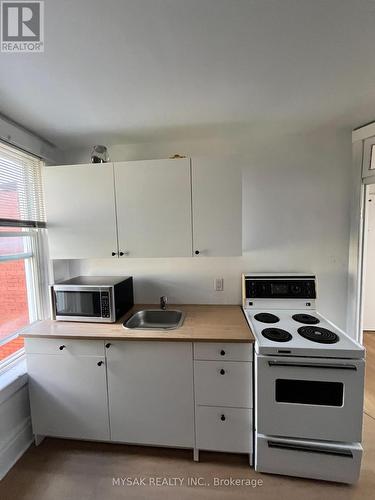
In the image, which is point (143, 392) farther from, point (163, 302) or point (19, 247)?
point (19, 247)

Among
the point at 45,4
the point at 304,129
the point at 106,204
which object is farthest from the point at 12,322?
the point at 304,129

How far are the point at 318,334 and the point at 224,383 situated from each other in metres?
0.71

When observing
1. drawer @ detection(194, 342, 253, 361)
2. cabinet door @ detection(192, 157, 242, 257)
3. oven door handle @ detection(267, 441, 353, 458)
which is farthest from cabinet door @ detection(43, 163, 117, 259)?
oven door handle @ detection(267, 441, 353, 458)

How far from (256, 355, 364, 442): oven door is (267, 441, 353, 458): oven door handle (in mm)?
53

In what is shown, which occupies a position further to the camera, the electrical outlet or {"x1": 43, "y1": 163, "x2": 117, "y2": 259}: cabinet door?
the electrical outlet

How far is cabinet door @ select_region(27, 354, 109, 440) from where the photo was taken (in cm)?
147

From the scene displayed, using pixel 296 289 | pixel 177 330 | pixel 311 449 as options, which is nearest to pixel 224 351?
pixel 177 330

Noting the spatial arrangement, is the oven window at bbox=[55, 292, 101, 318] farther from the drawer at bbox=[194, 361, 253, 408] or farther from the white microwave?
the drawer at bbox=[194, 361, 253, 408]

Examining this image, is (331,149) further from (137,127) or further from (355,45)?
(137,127)

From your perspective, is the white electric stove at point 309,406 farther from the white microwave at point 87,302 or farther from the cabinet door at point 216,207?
the white microwave at point 87,302

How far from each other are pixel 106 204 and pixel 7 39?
96 cm

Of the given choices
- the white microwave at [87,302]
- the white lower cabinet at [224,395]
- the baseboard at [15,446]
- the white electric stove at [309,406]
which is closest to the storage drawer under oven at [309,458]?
A: the white electric stove at [309,406]

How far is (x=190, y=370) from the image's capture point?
1398mm

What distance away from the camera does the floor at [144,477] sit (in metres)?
1.26
